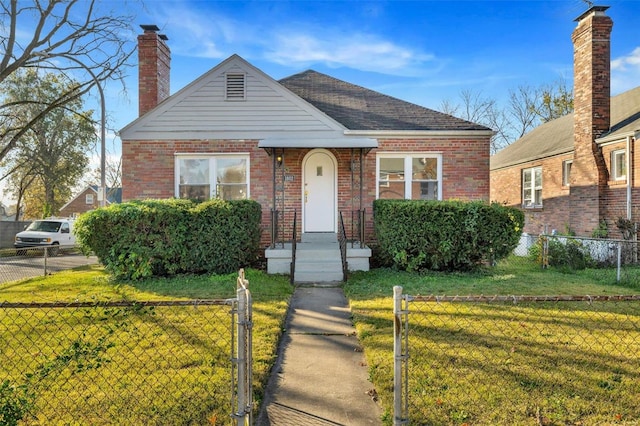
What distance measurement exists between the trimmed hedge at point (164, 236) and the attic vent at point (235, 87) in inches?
148

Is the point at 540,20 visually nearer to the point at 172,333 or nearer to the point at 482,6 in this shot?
the point at 482,6

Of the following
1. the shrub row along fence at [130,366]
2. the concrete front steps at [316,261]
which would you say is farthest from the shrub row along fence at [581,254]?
the shrub row along fence at [130,366]

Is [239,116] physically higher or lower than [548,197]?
higher

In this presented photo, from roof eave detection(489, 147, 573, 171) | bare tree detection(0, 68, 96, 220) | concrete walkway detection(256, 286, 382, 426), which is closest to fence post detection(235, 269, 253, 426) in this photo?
concrete walkway detection(256, 286, 382, 426)

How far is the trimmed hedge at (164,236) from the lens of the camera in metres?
8.99

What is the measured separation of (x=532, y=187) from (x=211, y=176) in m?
14.3

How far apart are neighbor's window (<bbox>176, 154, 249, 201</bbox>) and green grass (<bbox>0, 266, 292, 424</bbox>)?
178 inches

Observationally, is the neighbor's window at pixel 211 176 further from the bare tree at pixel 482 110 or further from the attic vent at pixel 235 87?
the bare tree at pixel 482 110

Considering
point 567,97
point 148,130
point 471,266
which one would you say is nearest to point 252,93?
point 148,130

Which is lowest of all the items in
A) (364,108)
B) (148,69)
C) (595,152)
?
(595,152)

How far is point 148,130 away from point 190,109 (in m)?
1.32

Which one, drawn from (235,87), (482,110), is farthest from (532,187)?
(482,110)

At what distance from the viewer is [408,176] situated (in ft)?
39.1

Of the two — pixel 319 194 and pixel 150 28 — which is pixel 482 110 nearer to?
pixel 319 194
